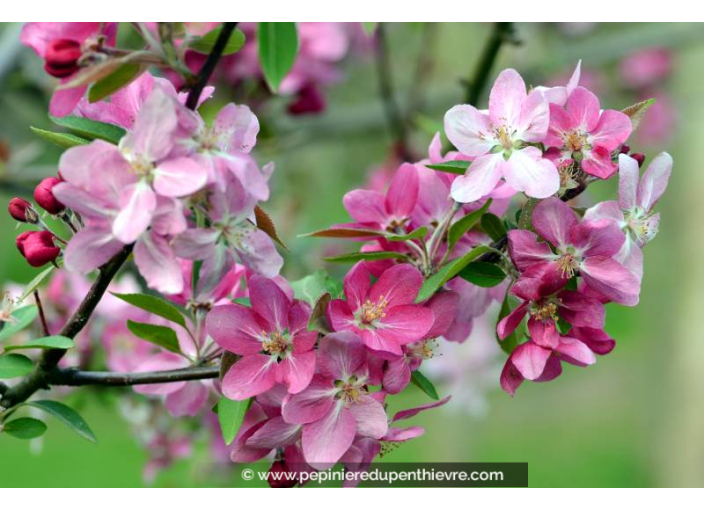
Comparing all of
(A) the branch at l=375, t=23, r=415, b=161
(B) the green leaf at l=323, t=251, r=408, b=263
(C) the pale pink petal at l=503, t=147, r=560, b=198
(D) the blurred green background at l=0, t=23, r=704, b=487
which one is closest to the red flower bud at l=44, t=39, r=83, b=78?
(B) the green leaf at l=323, t=251, r=408, b=263

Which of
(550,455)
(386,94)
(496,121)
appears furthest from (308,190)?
(550,455)

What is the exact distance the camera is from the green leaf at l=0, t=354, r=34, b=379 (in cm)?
85

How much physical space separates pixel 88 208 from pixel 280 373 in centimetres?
24

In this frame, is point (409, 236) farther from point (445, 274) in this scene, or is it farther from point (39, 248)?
point (39, 248)

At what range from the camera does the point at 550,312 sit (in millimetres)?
851

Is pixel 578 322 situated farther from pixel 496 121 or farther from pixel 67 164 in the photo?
pixel 67 164

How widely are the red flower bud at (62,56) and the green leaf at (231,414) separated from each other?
13.7 inches

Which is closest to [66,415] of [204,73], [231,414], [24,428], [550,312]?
[24,428]

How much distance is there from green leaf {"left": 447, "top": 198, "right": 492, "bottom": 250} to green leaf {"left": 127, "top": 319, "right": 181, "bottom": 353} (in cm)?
32

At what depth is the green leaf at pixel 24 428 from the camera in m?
0.92

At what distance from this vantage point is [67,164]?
0.72 m

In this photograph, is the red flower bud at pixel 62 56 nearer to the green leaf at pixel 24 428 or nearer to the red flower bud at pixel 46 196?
the red flower bud at pixel 46 196

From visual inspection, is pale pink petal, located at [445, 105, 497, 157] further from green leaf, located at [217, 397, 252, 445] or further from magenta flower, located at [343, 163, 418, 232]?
green leaf, located at [217, 397, 252, 445]

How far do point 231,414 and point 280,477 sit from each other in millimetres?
108
